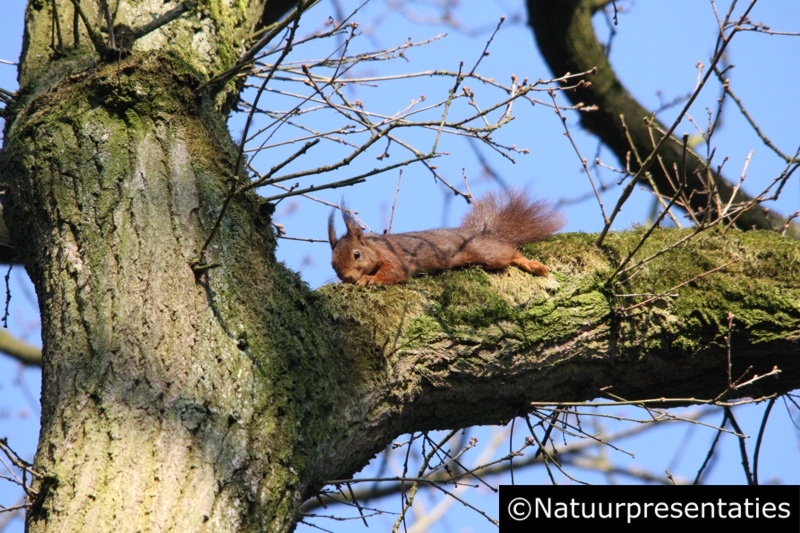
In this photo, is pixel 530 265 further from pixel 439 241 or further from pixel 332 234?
pixel 332 234

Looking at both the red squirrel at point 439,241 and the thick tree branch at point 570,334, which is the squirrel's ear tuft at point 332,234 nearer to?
the red squirrel at point 439,241

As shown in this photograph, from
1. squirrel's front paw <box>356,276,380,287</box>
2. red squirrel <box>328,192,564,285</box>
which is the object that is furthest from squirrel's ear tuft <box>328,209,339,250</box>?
squirrel's front paw <box>356,276,380,287</box>

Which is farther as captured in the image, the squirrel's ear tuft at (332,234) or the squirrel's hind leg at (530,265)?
the squirrel's ear tuft at (332,234)

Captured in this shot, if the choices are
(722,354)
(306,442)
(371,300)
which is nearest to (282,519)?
(306,442)

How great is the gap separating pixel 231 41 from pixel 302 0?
4.63 feet

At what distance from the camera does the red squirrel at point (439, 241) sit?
343 centimetres

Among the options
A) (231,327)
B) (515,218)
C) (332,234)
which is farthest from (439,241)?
(231,327)

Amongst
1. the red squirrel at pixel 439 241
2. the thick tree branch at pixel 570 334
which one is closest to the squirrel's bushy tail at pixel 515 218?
the red squirrel at pixel 439 241

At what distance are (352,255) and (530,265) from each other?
1.15 m

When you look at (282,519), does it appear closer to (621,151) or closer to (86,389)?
(86,389)

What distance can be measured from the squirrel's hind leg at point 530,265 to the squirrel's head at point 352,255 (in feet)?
3.05

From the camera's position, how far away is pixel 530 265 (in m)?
2.83

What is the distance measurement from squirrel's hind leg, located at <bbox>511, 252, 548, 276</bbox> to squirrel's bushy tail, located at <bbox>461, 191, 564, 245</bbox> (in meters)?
0.52

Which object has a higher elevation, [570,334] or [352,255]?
[352,255]
